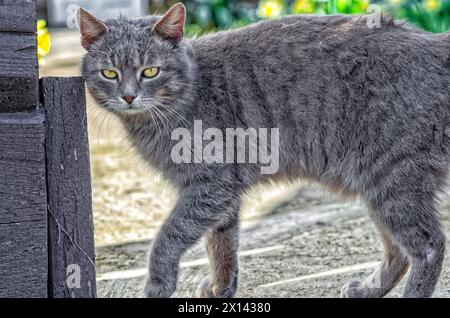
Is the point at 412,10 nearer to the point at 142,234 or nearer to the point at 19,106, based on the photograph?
the point at 142,234

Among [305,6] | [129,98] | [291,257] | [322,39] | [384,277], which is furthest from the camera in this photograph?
[305,6]

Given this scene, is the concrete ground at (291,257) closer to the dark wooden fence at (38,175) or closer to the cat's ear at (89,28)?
the dark wooden fence at (38,175)

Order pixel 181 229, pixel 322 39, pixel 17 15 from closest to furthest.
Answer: pixel 17 15
pixel 181 229
pixel 322 39

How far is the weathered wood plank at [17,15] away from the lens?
2670 millimetres

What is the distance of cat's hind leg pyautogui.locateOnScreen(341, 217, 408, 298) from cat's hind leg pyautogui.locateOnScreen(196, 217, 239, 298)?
537mm

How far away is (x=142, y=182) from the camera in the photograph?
556cm

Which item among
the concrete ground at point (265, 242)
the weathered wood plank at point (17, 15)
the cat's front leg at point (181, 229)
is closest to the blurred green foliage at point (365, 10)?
the concrete ground at point (265, 242)

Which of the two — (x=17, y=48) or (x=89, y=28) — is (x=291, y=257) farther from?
(x=17, y=48)

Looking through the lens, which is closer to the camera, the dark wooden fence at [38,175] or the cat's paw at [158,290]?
the dark wooden fence at [38,175]

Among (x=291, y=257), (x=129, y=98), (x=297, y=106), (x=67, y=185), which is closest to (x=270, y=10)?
(x=291, y=257)

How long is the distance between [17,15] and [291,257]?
6.97 ft

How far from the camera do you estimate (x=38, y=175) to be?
2.76 m

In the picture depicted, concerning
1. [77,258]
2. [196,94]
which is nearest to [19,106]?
[77,258]

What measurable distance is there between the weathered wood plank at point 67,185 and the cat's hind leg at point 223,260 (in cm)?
87
